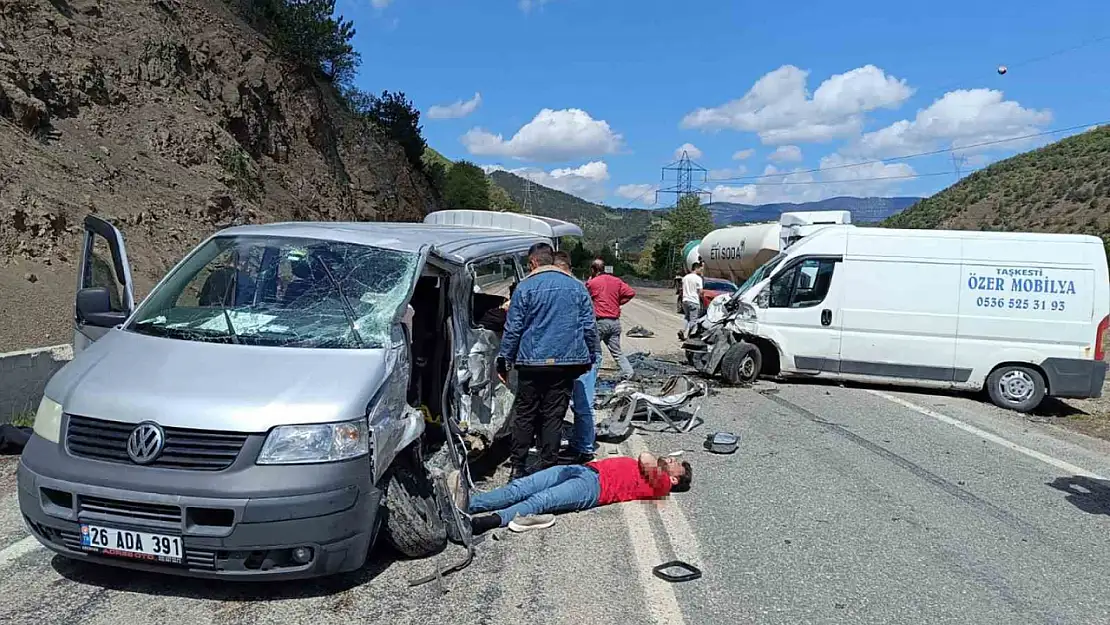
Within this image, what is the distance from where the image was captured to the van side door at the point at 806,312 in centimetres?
1187

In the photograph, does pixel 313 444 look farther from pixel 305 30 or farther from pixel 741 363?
pixel 305 30

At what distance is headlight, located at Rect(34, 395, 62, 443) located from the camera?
396 centimetres

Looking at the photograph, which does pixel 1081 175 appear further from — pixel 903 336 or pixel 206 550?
pixel 206 550

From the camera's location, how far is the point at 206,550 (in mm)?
3703

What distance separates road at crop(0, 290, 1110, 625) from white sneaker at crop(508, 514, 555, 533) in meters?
0.07

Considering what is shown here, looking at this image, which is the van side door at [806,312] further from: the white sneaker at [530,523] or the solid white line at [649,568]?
the white sneaker at [530,523]

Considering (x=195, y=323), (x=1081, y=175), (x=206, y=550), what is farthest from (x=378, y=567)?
(x=1081, y=175)

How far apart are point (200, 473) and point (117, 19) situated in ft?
66.2

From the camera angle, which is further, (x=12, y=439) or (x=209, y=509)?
(x=12, y=439)

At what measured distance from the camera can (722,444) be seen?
766 cm

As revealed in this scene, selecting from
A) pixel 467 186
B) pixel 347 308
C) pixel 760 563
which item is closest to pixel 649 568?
pixel 760 563

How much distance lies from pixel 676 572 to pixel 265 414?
238cm

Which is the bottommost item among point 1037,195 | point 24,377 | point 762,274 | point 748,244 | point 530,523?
point 530,523

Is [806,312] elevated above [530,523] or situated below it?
above
